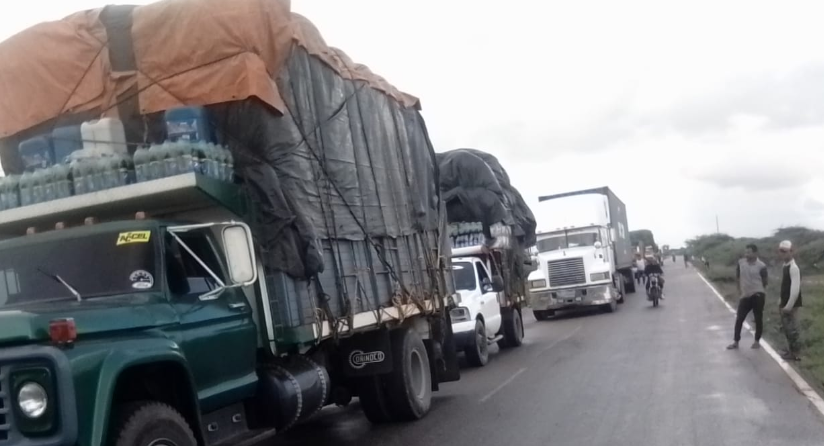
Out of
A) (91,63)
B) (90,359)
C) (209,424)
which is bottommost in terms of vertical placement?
(209,424)

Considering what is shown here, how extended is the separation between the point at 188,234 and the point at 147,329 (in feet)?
3.55

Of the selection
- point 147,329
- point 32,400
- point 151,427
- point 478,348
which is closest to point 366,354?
point 147,329

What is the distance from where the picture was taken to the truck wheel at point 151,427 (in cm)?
548

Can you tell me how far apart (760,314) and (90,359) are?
12.6 m

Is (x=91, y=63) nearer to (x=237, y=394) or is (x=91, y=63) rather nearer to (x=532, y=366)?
(x=237, y=394)

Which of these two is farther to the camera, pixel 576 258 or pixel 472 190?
pixel 576 258

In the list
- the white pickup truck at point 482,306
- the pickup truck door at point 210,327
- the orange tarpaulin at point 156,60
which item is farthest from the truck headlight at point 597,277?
the pickup truck door at point 210,327

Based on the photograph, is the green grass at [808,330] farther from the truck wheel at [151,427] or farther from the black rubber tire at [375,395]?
the truck wheel at [151,427]

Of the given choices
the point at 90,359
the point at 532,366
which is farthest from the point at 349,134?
the point at 532,366

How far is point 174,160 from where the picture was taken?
694 cm

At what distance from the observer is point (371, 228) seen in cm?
987

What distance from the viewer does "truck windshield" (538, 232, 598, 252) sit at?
27.5 meters

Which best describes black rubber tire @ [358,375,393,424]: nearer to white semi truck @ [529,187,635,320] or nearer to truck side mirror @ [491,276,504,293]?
truck side mirror @ [491,276,504,293]

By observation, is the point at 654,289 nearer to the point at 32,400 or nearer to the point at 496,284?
the point at 496,284
